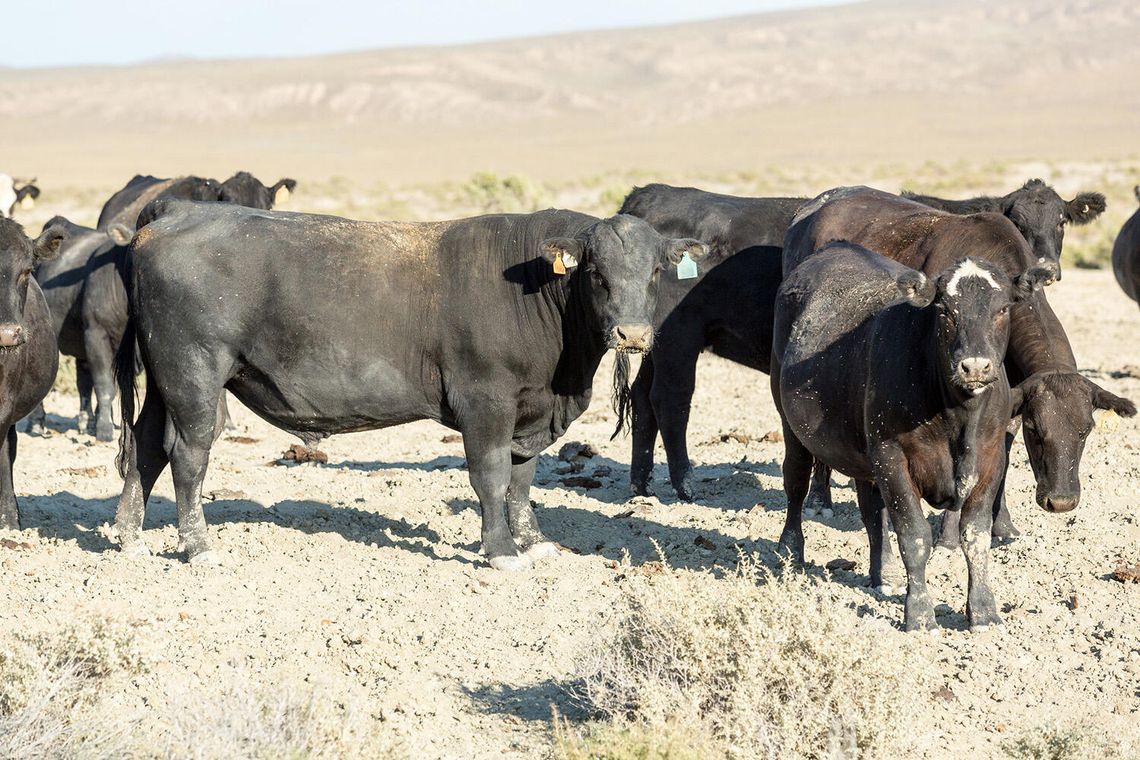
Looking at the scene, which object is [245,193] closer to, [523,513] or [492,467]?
[523,513]

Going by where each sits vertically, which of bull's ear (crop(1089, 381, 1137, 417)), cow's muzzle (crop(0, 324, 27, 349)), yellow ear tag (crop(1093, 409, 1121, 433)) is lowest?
yellow ear tag (crop(1093, 409, 1121, 433))

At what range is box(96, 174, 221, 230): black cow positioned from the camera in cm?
1444

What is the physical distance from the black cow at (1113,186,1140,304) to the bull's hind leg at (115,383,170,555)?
11.7 m

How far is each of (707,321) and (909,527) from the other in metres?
3.66

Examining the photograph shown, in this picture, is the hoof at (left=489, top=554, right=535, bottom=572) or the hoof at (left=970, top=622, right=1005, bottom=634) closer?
the hoof at (left=970, top=622, right=1005, bottom=634)

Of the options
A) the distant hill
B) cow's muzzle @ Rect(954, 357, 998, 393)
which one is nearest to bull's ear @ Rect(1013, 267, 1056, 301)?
cow's muzzle @ Rect(954, 357, 998, 393)

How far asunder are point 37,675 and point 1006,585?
5225mm

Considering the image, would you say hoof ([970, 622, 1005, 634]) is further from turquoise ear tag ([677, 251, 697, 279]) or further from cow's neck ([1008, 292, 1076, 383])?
turquoise ear tag ([677, 251, 697, 279])

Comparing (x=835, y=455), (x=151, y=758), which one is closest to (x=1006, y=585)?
(x=835, y=455)

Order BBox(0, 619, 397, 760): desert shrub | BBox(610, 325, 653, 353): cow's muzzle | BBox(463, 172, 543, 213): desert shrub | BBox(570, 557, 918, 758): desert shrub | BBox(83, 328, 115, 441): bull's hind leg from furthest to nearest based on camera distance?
BBox(463, 172, 543, 213): desert shrub, BBox(83, 328, 115, 441): bull's hind leg, BBox(610, 325, 653, 353): cow's muzzle, BBox(570, 557, 918, 758): desert shrub, BBox(0, 619, 397, 760): desert shrub

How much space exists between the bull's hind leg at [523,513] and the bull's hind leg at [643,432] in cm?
158

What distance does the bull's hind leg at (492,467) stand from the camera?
8.70m

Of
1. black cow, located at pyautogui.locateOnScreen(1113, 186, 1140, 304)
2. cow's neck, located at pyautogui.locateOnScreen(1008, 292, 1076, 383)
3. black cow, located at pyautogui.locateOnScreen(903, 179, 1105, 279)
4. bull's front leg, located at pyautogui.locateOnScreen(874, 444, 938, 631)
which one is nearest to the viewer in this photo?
bull's front leg, located at pyautogui.locateOnScreen(874, 444, 938, 631)

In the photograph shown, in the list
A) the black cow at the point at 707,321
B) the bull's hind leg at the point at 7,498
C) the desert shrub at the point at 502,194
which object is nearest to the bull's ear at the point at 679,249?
the black cow at the point at 707,321
